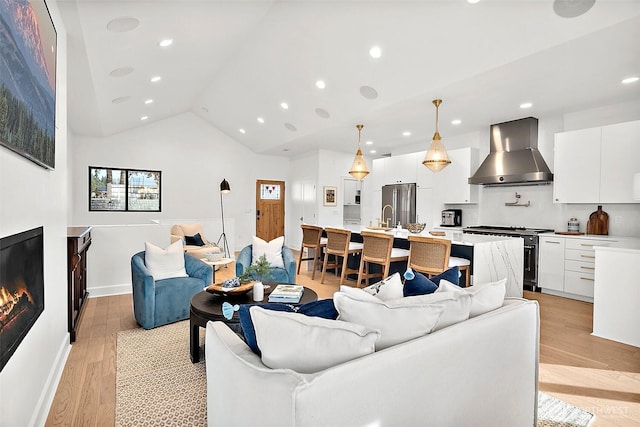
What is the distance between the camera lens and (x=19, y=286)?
5.09ft

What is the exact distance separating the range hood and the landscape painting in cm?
563

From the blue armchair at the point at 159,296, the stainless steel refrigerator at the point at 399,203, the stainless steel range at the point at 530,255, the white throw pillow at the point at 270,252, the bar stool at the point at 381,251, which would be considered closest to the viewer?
the blue armchair at the point at 159,296

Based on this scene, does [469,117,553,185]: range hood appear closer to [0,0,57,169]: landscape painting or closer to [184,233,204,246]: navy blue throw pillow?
[184,233,204,246]: navy blue throw pillow

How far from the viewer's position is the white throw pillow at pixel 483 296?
174 centimetres

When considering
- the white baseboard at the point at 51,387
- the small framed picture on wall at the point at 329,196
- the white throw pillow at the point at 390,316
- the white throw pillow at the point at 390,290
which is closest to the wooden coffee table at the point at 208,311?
the white baseboard at the point at 51,387

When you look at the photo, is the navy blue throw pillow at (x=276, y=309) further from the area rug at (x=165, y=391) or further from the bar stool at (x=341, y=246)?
the bar stool at (x=341, y=246)

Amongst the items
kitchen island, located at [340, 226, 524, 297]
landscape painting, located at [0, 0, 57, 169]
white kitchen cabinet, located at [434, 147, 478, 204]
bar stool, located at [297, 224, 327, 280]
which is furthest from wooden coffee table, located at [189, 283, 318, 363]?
white kitchen cabinet, located at [434, 147, 478, 204]

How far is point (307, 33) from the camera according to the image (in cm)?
451

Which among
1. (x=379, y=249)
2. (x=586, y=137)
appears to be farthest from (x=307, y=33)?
(x=586, y=137)

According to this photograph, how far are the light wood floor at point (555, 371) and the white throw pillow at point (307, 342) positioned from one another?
144cm

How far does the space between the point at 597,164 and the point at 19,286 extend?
19.3 feet

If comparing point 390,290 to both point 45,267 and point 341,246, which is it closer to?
point 45,267

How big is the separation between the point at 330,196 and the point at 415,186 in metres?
2.35

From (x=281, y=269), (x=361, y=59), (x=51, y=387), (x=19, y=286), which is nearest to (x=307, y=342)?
(x=19, y=286)
